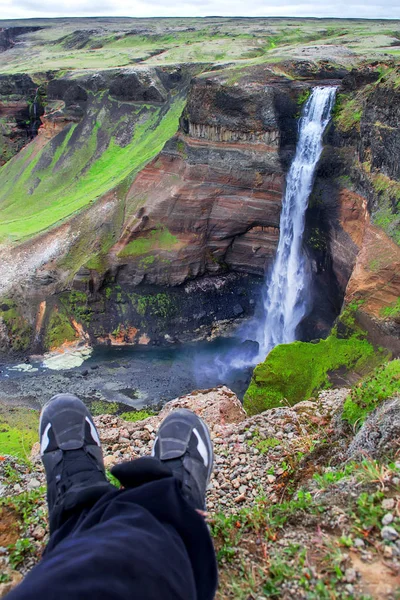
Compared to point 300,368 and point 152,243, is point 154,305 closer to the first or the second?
point 152,243

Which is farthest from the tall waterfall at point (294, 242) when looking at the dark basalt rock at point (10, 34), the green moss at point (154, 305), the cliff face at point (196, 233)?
the dark basalt rock at point (10, 34)

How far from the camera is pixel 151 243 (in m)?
27.0

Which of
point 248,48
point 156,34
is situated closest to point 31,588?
point 248,48

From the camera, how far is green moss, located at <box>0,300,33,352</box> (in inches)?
1028

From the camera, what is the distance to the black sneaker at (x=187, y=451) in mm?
Result: 4148

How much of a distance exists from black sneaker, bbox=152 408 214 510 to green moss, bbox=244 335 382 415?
1112 centimetres

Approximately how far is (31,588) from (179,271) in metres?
25.0

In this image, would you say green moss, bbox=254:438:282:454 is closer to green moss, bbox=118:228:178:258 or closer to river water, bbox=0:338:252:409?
river water, bbox=0:338:252:409

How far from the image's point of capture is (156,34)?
6781cm

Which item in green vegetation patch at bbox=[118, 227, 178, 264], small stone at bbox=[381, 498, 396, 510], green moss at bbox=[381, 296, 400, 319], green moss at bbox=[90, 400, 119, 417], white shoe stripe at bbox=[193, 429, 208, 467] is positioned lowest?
green moss at bbox=[90, 400, 119, 417]

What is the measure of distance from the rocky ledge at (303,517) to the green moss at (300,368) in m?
8.08

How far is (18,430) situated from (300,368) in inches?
391

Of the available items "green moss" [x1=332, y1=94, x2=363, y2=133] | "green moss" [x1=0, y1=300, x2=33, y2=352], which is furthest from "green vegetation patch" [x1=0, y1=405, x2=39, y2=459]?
"green moss" [x1=332, y1=94, x2=363, y2=133]

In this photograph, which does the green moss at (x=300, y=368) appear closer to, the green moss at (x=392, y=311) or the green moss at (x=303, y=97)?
the green moss at (x=392, y=311)
